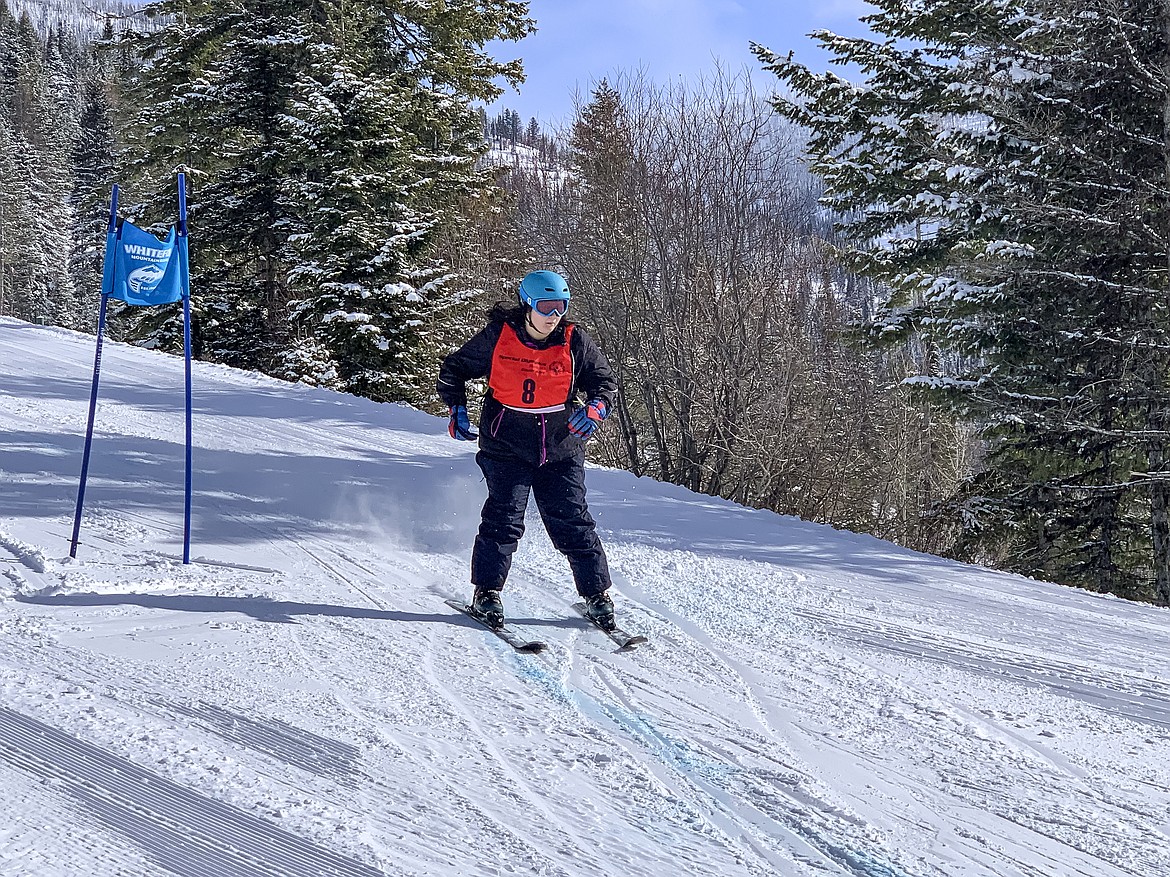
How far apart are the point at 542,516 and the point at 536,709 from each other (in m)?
1.22

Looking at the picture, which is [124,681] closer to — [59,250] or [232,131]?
[232,131]

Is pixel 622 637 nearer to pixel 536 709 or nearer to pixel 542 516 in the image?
pixel 542 516

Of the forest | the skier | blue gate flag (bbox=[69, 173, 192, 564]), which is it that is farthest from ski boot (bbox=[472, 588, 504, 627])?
the forest

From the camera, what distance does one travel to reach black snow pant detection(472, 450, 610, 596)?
4.14 m

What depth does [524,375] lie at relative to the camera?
13.4 feet

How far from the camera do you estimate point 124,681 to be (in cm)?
304

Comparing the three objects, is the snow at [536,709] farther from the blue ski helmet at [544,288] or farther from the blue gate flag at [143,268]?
the blue ski helmet at [544,288]

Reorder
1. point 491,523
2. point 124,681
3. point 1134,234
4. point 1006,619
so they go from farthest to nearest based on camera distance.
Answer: point 1134,234, point 1006,619, point 491,523, point 124,681

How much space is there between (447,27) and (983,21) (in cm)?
1138

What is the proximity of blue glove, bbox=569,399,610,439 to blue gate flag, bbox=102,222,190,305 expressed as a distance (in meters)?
2.01

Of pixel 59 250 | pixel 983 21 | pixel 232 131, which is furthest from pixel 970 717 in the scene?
pixel 59 250

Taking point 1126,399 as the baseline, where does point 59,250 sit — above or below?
above

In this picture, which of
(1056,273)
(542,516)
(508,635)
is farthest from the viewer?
(1056,273)

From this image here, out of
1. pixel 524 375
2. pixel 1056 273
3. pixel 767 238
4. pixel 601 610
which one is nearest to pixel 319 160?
pixel 767 238
